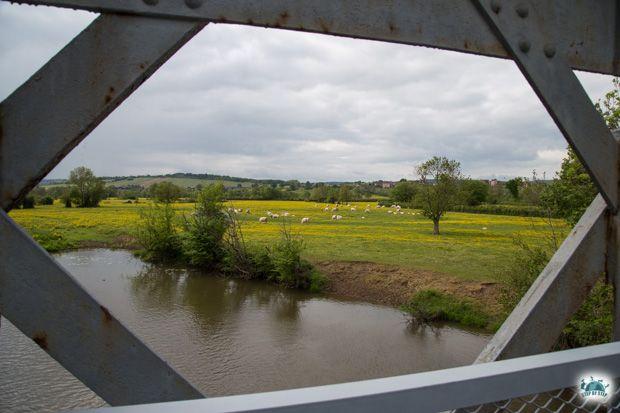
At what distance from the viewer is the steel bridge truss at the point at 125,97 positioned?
0.99 meters

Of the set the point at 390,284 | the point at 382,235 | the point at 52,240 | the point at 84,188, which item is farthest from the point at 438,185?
the point at 84,188

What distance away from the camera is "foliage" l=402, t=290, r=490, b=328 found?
48.5 ft

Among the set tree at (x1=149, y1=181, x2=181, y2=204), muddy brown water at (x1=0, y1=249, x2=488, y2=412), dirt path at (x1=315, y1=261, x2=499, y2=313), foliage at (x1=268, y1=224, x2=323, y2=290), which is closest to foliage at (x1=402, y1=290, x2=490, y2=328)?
dirt path at (x1=315, y1=261, x2=499, y2=313)

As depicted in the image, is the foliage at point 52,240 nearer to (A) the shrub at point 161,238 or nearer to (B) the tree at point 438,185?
(A) the shrub at point 161,238

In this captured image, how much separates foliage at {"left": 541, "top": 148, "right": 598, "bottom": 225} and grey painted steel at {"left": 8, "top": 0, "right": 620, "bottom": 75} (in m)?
11.2

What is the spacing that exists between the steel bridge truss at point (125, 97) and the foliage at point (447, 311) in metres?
14.1

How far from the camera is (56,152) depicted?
121cm

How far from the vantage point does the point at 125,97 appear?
1297 mm

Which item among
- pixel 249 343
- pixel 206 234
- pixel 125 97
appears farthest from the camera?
pixel 206 234

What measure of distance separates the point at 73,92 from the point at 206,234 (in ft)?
79.3

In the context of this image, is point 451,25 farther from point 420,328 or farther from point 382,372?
point 420,328

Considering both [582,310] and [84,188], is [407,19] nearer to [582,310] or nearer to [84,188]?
[582,310]

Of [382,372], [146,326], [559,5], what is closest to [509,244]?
[382,372]

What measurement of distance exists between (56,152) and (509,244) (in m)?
26.7
